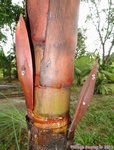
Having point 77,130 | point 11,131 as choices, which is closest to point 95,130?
point 77,130

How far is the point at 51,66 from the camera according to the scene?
456 millimetres

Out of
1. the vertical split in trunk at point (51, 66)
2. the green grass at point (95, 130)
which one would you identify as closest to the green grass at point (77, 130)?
the green grass at point (95, 130)

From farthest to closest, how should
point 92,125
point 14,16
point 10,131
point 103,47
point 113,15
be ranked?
1. point 103,47
2. point 113,15
3. point 14,16
4. point 92,125
5. point 10,131

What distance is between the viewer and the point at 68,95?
0.48 m

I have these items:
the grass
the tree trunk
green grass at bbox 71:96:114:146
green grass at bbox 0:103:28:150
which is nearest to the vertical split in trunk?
the tree trunk

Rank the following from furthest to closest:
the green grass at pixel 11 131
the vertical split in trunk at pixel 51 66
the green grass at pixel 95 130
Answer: the green grass at pixel 95 130, the green grass at pixel 11 131, the vertical split in trunk at pixel 51 66

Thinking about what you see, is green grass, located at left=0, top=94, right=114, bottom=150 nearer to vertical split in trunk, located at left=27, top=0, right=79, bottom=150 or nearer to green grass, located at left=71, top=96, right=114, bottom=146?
green grass, located at left=71, top=96, right=114, bottom=146

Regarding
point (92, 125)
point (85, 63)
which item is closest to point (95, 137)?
point (92, 125)

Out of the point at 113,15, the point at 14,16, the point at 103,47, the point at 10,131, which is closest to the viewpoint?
the point at 10,131

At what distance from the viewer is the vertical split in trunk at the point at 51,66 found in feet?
1.46

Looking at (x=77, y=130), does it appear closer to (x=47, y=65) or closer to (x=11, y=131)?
(x=11, y=131)

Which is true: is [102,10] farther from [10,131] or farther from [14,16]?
[10,131]

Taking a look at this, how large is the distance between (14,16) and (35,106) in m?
5.68

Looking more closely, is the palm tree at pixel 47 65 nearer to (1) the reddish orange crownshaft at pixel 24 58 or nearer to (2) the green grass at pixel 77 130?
(1) the reddish orange crownshaft at pixel 24 58
